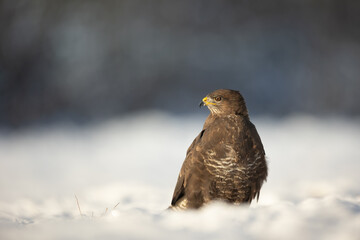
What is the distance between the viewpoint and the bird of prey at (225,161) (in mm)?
1482

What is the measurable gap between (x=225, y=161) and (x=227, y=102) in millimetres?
273

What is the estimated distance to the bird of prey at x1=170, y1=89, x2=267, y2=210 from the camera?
1482 mm

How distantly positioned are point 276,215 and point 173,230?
1.10ft

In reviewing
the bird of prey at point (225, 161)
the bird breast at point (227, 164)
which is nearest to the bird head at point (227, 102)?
the bird of prey at point (225, 161)

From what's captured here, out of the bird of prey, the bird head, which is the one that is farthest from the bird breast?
the bird head

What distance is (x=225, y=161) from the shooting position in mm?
1474

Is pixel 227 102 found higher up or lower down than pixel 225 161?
higher up

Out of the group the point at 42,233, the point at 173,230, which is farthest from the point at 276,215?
the point at 42,233

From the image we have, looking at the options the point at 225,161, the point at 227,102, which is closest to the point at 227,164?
the point at 225,161

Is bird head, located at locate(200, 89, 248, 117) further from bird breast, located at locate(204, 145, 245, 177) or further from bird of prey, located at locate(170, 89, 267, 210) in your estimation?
bird breast, located at locate(204, 145, 245, 177)

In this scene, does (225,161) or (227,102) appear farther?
(227,102)

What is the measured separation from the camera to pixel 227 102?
1.60 m

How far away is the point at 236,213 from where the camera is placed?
49.5 inches

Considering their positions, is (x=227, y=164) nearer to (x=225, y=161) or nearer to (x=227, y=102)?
(x=225, y=161)
